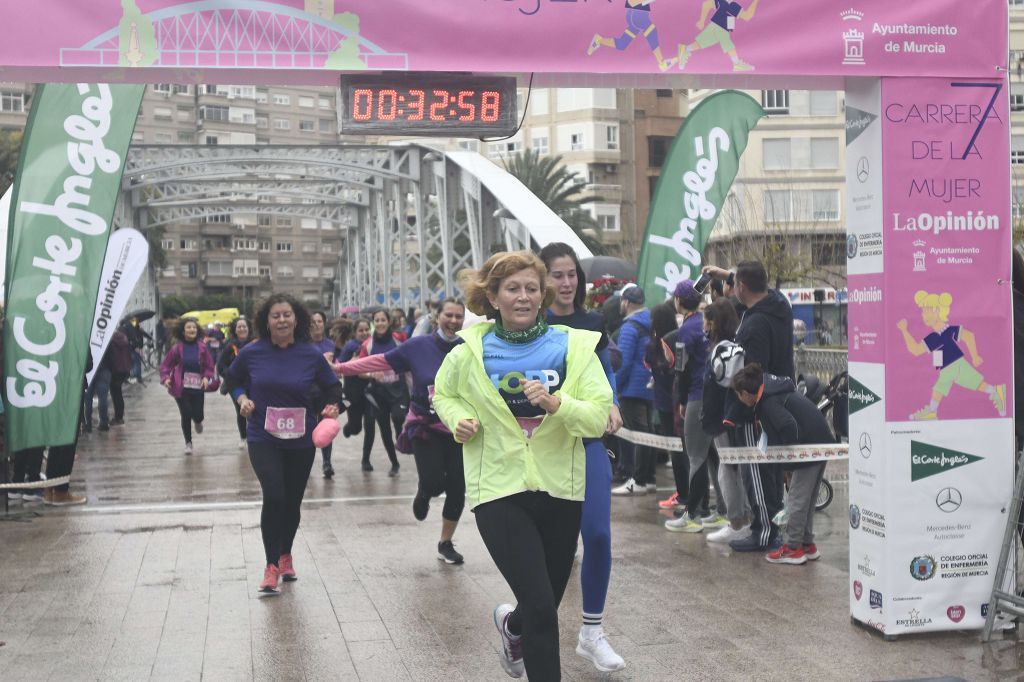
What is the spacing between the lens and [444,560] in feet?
30.0

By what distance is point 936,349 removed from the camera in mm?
6754

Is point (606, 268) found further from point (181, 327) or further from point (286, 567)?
point (286, 567)

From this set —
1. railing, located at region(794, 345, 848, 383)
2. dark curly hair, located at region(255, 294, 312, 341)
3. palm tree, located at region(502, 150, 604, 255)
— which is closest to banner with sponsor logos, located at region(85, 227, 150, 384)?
dark curly hair, located at region(255, 294, 312, 341)

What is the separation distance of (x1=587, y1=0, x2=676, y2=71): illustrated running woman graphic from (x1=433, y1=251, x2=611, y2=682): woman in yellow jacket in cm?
168

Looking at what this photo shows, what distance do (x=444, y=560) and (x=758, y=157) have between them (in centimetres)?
5920

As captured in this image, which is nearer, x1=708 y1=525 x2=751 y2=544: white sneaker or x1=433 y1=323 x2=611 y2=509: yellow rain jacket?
x1=433 y1=323 x2=611 y2=509: yellow rain jacket

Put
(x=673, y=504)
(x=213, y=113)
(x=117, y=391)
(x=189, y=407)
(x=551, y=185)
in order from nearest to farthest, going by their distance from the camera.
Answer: (x=673, y=504) < (x=189, y=407) < (x=117, y=391) < (x=551, y=185) < (x=213, y=113)

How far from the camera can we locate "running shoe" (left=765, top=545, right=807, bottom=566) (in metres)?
8.84

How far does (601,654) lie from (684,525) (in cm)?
441

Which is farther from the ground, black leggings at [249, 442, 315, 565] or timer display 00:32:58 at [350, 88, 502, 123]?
timer display 00:32:58 at [350, 88, 502, 123]

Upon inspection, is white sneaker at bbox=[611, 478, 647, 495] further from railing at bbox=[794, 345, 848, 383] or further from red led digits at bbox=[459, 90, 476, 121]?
red led digits at bbox=[459, 90, 476, 121]

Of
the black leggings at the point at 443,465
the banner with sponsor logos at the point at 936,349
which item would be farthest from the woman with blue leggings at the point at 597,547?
the black leggings at the point at 443,465

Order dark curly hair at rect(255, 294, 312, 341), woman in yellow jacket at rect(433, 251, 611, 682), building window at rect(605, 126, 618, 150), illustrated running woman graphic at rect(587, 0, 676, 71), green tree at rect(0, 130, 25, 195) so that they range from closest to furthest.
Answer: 1. woman in yellow jacket at rect(433, 251, 611, 682)
2. illustrated running woman graphic at rect(587, 0, 676, 71)
3. dark curly hair at rect(255, 294, 312, 341)
4. green tree at rect(0, 130, 25, 195)
5. building window at rect(605, 126, 618, 150)

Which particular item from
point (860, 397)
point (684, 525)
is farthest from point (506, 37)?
point (684, 525)
